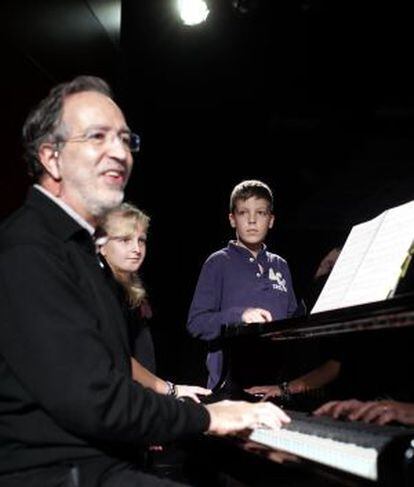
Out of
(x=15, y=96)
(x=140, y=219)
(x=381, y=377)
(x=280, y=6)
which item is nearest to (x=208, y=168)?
(x=280, y=6)

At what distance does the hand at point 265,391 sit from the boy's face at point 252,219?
1585 mm

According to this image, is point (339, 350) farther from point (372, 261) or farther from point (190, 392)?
point (190, 392)

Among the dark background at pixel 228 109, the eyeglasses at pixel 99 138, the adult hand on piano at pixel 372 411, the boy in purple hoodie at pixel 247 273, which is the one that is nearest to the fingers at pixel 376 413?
the adult hand on piano at pixel 372 411

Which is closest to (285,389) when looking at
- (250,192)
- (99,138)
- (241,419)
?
(241,419)

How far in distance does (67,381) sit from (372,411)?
0.85 metres

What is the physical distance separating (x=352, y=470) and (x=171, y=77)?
20.9ft

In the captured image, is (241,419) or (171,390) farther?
(171,390)

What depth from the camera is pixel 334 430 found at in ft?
5.81

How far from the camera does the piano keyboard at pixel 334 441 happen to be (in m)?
1.43

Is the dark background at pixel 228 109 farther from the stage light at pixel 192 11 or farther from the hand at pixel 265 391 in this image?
the hand at pixel 265 391

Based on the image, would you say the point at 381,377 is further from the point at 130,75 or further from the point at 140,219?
the point at 130,75

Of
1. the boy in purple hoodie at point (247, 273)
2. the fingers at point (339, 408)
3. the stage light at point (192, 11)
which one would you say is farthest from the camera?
the stage light at point (192, 11)

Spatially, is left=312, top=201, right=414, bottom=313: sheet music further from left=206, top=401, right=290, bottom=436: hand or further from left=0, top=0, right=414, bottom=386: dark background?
left=0, top=0, right=414, bottom=386: dark background

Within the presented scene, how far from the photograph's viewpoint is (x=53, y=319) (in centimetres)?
156
